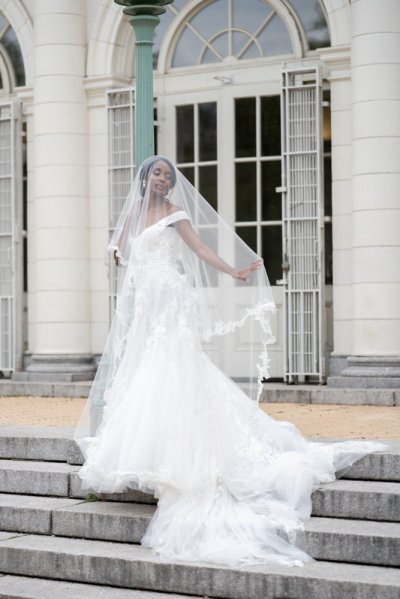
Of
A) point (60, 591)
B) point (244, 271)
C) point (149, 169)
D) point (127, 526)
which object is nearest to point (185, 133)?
point (149, 169)

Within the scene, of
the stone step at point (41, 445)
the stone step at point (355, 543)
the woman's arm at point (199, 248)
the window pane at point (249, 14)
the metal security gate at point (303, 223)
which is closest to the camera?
the stone step at point (355, 543)

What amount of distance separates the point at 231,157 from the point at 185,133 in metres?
0.66

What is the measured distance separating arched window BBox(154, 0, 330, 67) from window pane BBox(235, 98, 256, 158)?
19.3 inches

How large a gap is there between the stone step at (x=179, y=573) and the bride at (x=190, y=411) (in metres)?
0.11

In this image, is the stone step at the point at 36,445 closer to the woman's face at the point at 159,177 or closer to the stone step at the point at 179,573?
the stone step at the point at 179,573

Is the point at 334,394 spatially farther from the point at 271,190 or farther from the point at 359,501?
the point at 359,501

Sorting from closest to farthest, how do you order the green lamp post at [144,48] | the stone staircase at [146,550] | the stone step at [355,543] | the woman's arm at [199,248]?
the stone staircase at [146,550] → the stone step at [355,543] → the woman's arm at [199,248] → the green lamp post at [144,48]

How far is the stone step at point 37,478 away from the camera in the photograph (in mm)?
7738

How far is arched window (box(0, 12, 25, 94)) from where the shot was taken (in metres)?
14.0

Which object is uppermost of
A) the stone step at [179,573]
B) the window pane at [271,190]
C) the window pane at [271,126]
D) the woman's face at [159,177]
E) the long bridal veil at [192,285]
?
A: the window pane at [271,126]

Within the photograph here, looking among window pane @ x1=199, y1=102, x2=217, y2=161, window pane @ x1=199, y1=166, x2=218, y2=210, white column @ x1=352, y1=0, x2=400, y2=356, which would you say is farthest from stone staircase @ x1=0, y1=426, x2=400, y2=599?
window pane @ x1=199, y1=102, x2=217, y2=161

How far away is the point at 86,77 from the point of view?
1339 cm

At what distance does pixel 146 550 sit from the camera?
6.70 meters

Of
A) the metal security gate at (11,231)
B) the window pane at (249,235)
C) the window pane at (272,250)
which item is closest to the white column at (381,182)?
the window pane at (272,250)
